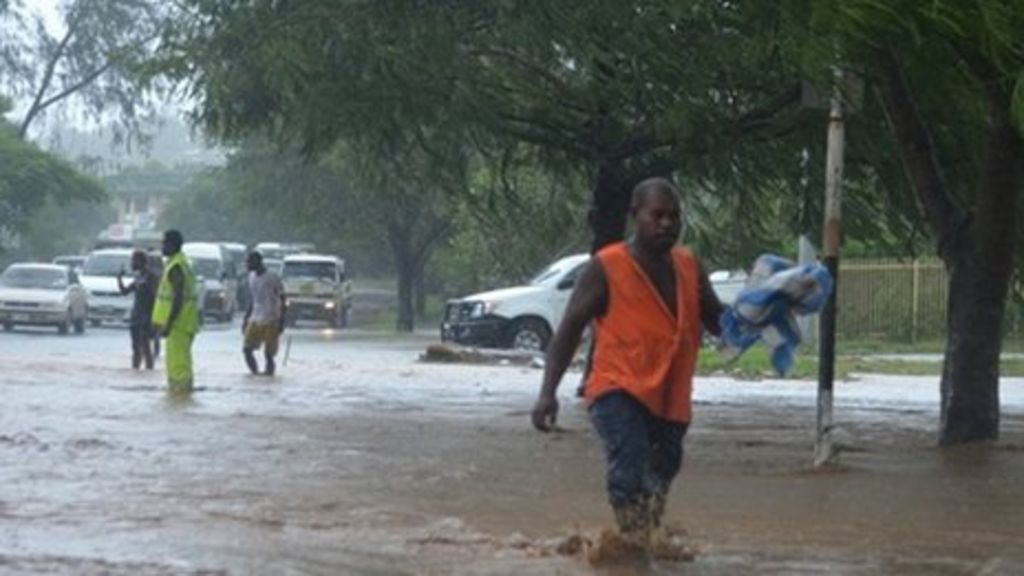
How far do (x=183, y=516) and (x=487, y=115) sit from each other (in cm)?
830

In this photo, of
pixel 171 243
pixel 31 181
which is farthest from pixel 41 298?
pixel 171 243

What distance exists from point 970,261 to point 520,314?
2065 centimetres

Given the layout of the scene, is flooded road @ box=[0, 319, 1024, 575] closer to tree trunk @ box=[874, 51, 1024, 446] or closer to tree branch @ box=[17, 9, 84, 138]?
tree trunk @ box=[874, 51, 1024, 446]

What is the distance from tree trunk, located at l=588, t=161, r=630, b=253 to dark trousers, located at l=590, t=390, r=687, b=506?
36.7 ft

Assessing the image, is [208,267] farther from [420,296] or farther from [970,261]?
[970,261]

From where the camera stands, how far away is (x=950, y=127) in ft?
55.8

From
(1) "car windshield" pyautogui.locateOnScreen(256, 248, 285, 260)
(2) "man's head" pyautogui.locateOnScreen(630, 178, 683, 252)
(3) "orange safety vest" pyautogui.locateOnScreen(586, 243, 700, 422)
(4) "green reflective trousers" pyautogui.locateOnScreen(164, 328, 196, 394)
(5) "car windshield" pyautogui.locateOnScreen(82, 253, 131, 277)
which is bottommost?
(4) "green reflective trousers" pyautogui.locateOnScreen(164, 328, 196, 394)

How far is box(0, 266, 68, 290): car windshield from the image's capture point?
46.9 meters

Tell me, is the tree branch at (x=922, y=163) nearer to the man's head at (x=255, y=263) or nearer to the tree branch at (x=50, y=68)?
the man's head at (x=255, y=263)

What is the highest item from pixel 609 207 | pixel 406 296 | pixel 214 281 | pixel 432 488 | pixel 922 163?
pixel 922 163

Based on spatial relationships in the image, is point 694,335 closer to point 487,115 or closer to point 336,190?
point 487,115

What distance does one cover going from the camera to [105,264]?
53250mm

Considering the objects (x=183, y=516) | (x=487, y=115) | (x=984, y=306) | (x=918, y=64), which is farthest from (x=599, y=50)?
(x=183, y=516)

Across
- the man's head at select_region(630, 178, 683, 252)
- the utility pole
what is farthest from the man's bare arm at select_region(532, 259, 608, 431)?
the utility pole
